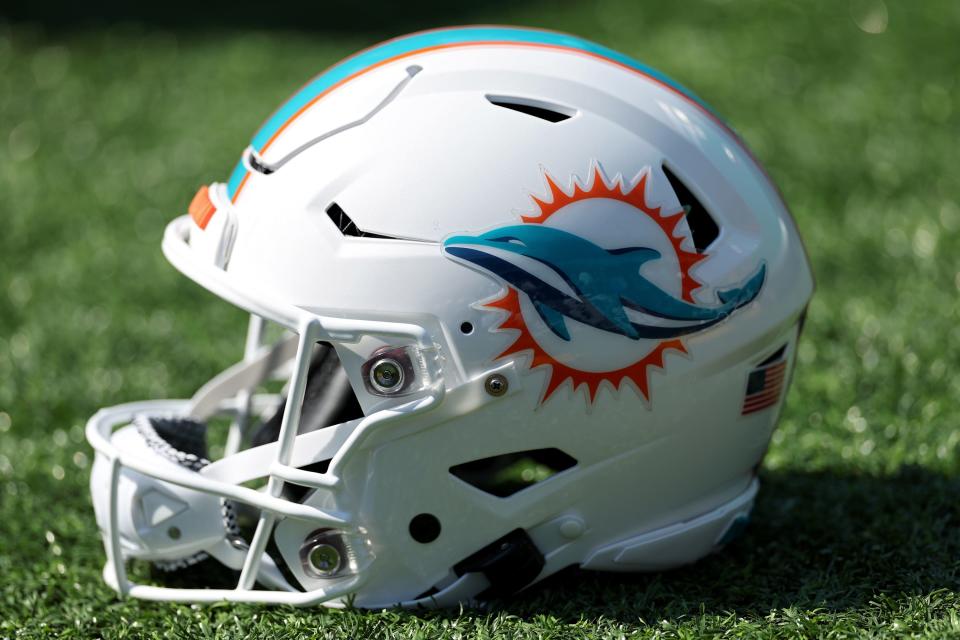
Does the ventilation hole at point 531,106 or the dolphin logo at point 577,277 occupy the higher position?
the ventilation hole at point 531,106

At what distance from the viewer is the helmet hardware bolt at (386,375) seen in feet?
6.47

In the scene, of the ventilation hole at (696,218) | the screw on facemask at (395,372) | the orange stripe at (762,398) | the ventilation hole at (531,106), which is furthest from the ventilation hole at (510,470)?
the ventilation hole at (531,106)

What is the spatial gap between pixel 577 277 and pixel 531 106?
34cm

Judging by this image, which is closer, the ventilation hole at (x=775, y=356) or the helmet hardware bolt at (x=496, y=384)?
the helmet hardware bolt at (x=496, y=384)

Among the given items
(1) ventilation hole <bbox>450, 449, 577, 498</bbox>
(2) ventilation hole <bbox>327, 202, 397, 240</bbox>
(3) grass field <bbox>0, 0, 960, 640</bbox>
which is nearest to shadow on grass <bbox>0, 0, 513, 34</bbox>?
(3) grass field <bbox>0, 0, 960, 640</bbox>

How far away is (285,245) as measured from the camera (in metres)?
2.00

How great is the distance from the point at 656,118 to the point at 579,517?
2.54ft

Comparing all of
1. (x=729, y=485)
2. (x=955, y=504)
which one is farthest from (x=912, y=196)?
(x=729, y=485)

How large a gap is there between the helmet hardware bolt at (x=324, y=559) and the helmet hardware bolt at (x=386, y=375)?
1.16 feet

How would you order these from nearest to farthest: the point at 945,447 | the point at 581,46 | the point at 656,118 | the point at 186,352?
the point at 656,118, the point at 581,46, the point at 945,447, the point at 186,352

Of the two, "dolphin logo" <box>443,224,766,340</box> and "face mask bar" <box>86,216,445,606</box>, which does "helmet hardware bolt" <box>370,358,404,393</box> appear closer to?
"face mask bar" <box>86,216,445,606</box>

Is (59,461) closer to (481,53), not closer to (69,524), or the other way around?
(69,524)

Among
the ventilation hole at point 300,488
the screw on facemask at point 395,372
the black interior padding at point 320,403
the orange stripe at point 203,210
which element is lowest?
the ventilation hole at point 300,488

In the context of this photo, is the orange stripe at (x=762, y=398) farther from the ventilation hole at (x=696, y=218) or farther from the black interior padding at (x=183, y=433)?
the black interior padding at (x=183, y=433)
